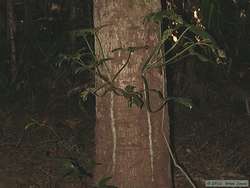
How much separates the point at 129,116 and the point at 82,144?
4.20 feet

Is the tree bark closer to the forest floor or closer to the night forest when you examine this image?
the night forest

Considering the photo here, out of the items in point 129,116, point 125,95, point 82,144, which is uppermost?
point 125,95

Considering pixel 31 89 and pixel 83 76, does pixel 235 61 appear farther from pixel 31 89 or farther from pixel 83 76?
pixel 31 89

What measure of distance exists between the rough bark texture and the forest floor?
0.81 feet

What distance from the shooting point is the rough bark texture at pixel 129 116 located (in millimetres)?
2785

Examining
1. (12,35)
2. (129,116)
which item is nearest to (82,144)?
(129,116)

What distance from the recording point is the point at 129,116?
280cm

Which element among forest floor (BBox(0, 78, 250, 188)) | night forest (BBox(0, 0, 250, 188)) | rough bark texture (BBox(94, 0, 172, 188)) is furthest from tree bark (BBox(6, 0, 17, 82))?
rough bark texture (BBox(94, 0, 172, 188))

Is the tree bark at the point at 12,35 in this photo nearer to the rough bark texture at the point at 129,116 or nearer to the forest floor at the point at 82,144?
the forest floor at the point at 82,144

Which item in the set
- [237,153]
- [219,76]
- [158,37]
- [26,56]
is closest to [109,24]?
[158,37]

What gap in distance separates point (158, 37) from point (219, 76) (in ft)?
7.48

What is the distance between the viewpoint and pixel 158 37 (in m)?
2.82

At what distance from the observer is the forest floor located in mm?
3454

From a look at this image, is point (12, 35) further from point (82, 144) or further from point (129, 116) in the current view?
point (129, 116)
